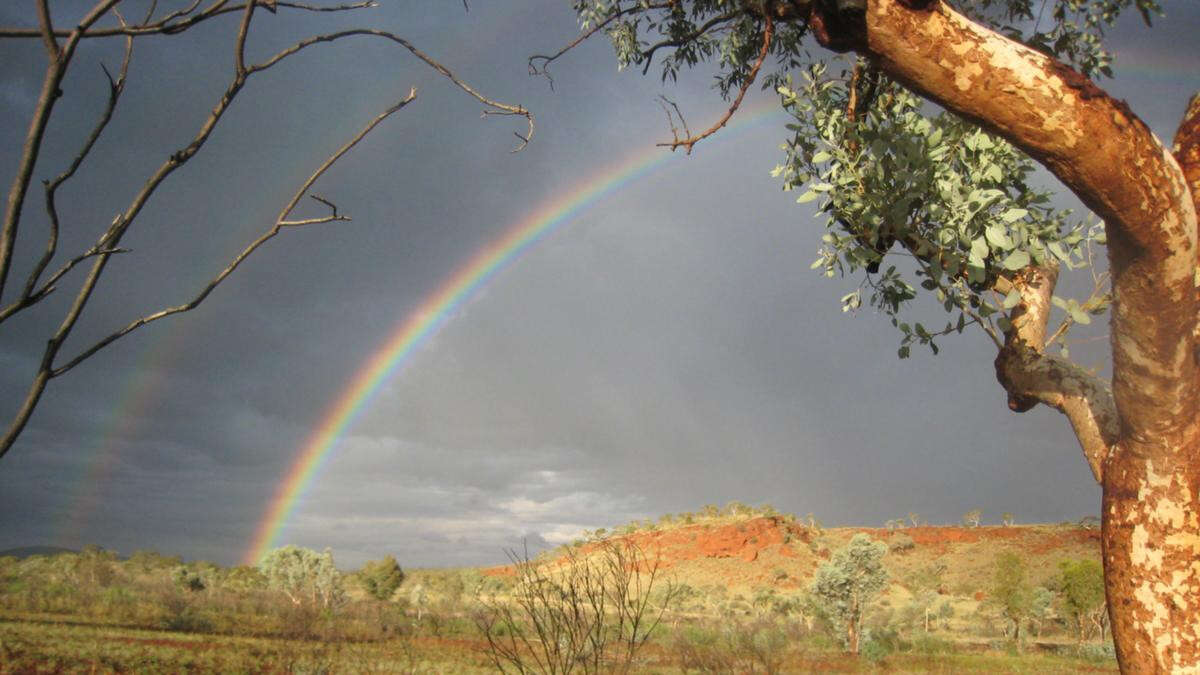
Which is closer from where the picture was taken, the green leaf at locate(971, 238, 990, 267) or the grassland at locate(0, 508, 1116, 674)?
the green leaf at locate(971, 238, 990, 267)

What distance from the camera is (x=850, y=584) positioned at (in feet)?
99.1

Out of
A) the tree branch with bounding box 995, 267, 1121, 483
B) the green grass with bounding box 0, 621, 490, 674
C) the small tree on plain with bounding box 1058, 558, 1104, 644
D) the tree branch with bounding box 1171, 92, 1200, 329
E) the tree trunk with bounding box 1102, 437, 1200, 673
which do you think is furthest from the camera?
the small tree on plain with bounding box 1058, 558, 1104, 644

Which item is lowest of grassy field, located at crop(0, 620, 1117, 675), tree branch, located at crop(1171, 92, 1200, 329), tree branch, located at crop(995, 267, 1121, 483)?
→ grassy field, located at crop(0, 620, 1117, 675)

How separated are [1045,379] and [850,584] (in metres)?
27.7

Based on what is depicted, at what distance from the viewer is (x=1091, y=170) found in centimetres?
317

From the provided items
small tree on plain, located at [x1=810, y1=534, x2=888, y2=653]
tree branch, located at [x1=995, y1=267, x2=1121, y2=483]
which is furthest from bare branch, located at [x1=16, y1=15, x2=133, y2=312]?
small tree on plain, located at [x1=810, y1=534, x2=888, y2=653]

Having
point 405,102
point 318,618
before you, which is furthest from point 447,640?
point 405,102

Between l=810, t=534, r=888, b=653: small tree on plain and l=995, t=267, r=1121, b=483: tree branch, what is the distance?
2672 centimetres

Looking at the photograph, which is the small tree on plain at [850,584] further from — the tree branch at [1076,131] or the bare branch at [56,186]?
the bare branch at [56,186]

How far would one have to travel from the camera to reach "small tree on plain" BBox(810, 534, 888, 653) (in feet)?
98.2

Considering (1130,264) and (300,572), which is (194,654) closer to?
(1130,264)

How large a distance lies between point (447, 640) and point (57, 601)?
15.6m

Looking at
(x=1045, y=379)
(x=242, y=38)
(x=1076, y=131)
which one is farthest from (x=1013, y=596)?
(x=242, y=38)

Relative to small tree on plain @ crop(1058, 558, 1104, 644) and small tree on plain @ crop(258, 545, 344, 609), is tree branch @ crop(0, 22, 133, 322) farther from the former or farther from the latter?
A: small tree on plain @ crop(258, 545, 344, 609)
